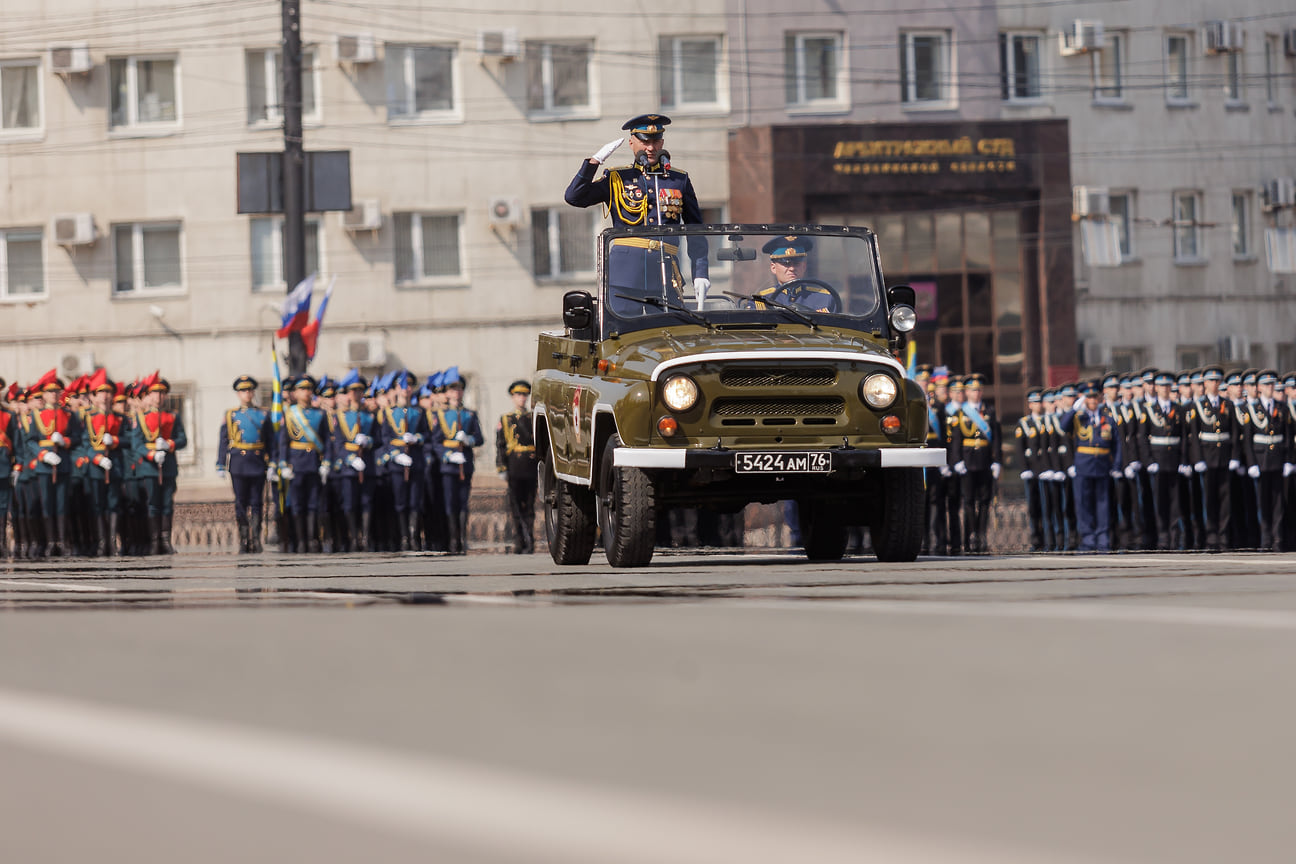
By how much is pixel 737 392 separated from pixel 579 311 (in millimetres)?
1572

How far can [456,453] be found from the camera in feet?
79.0

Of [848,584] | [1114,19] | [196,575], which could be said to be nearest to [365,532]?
[196,575]

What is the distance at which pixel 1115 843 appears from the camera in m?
3.52

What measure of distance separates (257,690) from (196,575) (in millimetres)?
9108

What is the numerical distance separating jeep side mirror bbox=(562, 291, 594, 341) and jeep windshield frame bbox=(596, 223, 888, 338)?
0.28ft

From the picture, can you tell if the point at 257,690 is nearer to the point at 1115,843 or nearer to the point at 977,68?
the point at 1115,843

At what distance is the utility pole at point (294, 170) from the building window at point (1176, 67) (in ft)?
68.1

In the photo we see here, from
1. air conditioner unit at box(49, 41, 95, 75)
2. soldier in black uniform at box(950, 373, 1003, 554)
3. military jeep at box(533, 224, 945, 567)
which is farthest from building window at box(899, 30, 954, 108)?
military jeep at box(533, 224, 945, 567)

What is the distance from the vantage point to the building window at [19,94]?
42500 mm

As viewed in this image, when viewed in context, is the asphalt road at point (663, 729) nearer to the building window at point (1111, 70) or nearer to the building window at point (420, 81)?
the building window at point (420, 81)

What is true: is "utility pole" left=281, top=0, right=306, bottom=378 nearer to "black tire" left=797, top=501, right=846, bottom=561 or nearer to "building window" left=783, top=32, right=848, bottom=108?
"building window" left=783, top=32, right=848, bottom=108

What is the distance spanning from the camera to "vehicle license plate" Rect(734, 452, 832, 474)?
12.6m

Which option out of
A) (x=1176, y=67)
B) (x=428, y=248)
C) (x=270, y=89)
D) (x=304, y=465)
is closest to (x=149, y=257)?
(x=270, y=89)

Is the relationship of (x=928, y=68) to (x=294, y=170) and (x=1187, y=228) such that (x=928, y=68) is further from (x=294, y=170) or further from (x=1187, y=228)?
(x=294, y=170)
